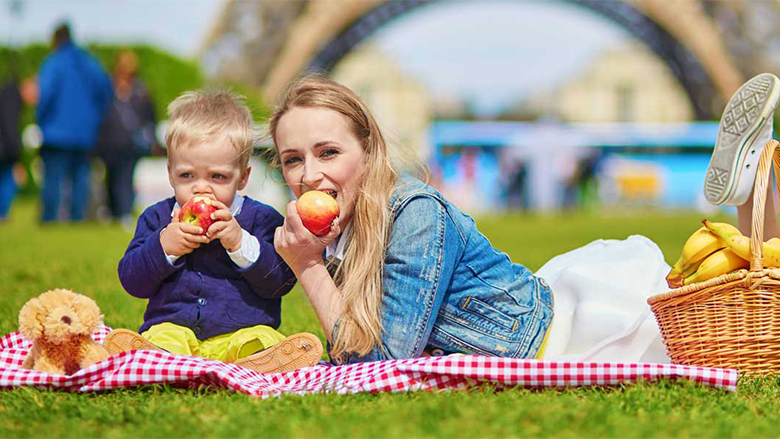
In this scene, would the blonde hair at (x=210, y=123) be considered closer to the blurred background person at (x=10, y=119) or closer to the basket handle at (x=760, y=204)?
the basket handle at (x=760, y=204)

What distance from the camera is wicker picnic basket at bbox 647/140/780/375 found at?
2230 millimetres

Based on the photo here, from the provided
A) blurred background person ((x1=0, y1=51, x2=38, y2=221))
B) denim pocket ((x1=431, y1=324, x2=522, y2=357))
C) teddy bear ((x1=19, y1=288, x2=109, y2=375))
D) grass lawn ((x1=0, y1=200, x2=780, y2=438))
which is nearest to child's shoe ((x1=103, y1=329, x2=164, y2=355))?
teddy bear ((x1=19, y1=288, x2=109, y2=375))

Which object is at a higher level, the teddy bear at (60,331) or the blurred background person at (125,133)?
the blurred background person at (125,133)

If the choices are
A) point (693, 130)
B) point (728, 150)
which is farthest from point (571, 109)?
point (728, 150)

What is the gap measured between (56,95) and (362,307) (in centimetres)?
726

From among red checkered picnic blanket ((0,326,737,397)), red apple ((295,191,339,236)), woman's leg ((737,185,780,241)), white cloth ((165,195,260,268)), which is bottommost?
red checkered picnic blanket ((0,326,737,397))

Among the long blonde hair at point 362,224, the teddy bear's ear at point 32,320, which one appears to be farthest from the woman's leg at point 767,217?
the teddy bear's ear at point 32,320

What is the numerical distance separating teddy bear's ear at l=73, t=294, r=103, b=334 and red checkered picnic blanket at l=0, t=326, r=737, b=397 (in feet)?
0.54

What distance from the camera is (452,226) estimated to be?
7.47 ft

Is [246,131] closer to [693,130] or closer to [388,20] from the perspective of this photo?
[388,20]

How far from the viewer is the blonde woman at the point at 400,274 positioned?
2.22 meters

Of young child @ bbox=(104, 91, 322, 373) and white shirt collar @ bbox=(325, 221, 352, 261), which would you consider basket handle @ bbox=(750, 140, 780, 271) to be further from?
young child @ bbox=(104, 91, 322, 373)

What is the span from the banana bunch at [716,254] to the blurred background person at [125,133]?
741 cm

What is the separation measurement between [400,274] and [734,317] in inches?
32.9
